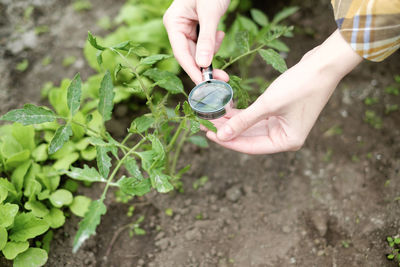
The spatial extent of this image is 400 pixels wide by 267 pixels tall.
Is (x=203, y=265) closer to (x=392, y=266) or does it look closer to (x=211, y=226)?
(x=211, y=226)

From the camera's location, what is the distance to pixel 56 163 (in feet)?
6.57

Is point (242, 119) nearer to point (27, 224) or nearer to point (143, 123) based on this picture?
point (143, 123)

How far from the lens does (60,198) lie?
6.16ft

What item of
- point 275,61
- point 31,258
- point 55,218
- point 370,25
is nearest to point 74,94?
point 55,218

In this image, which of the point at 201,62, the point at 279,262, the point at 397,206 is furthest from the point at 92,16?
the point at 397,206

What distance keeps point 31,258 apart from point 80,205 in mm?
357

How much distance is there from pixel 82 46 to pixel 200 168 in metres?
1.50

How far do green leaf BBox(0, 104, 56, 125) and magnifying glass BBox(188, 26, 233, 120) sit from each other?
63 centimetres

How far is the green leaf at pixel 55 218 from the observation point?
6.00 ft

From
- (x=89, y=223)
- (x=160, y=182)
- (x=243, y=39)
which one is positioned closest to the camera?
(x=89, y=223)

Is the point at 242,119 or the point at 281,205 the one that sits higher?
the point at 242,119

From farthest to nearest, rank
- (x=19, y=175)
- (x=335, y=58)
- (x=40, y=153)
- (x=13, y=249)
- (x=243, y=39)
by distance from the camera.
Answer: (x=40, y=153) → (x=19, y=175) → (x=243, y=39) → (x=13, y=249) → (x=335, y=58)

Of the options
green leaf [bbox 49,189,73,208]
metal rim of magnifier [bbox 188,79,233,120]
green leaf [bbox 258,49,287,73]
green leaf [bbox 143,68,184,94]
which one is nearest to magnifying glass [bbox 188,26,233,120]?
metal rim of magnifier [bbox 188,79,233,120]

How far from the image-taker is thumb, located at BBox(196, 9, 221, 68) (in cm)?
162
